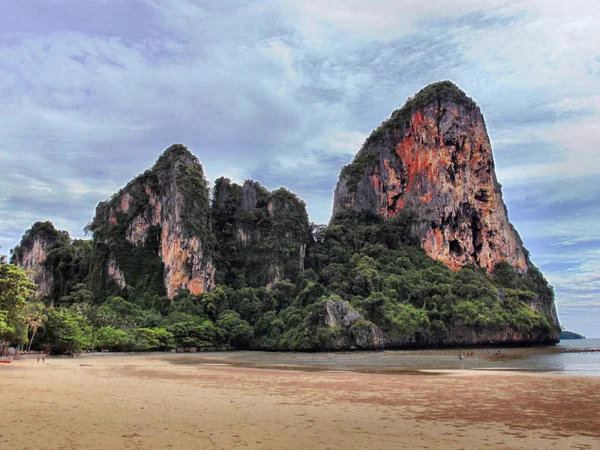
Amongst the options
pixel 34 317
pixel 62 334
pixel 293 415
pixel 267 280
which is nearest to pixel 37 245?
pixel 267 280

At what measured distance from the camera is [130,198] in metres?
90.6

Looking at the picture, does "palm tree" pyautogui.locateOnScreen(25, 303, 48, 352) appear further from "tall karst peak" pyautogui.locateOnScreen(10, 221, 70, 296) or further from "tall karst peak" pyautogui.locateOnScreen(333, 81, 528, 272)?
"tall karst peak" pyautogui.locateOnScreen(10, 221, 70, 296)

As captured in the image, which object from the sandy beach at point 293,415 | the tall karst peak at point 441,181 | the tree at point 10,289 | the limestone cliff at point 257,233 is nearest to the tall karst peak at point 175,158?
the limestone cliff at point 257,233

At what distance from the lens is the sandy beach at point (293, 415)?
8.51 metres

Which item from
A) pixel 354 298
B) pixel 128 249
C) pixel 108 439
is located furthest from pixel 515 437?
pixel 128 249

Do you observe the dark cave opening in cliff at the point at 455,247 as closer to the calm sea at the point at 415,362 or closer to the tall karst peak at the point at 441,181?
the tall karst peak at the point at 441,181

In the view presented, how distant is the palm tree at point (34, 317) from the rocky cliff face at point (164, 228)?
41.4m

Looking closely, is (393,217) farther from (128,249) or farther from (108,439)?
(108,439)

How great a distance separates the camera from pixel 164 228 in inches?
3351

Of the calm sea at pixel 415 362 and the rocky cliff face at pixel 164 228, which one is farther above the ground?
the rocky cliff face at pixel 164 228

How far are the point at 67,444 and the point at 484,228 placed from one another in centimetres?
9135

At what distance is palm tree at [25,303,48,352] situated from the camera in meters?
34.4

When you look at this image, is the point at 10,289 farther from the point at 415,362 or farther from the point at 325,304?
the point at 325,304

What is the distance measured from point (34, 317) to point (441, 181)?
7301 centimetres
